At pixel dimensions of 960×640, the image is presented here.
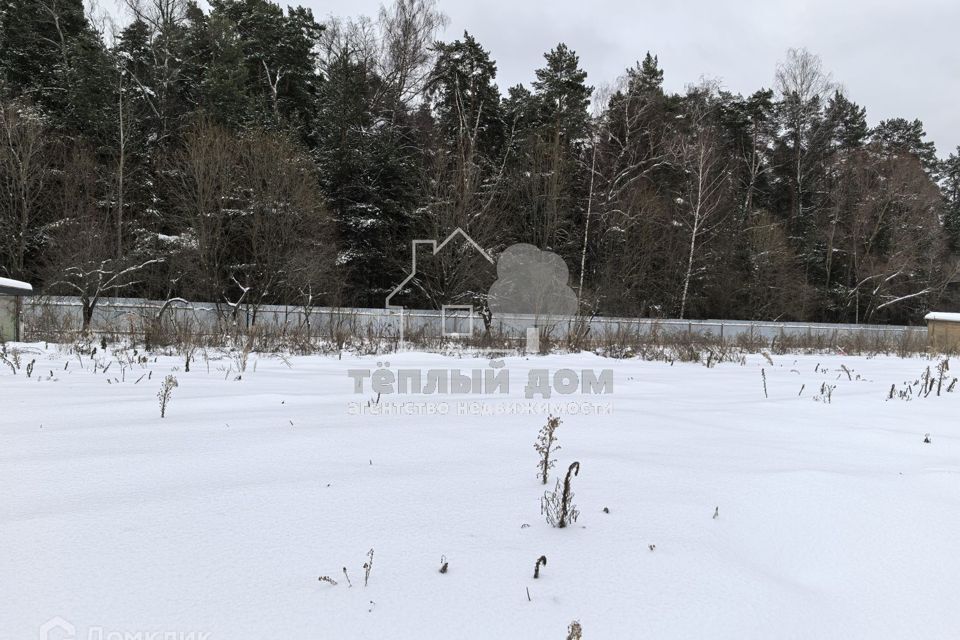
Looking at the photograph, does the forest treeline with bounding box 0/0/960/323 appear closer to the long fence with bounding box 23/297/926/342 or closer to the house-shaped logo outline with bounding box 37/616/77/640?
the long fence with bounding box 23/297/926/342

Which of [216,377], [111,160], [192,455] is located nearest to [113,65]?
[111,160]

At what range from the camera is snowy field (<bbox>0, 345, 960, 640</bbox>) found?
1.17m

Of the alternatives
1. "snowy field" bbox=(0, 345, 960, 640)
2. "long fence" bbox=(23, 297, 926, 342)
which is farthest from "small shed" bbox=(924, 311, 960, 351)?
"snowy field" bbox=(0, 345, 960, 640)

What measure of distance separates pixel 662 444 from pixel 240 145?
1917 cm

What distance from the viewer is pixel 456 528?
1.61m

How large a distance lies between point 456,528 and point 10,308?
33.2 ft

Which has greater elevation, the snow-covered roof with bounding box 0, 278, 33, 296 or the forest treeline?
the forest treeline

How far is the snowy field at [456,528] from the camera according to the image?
117cm

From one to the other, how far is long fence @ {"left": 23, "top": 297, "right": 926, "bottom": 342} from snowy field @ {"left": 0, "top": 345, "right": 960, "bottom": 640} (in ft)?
22.0

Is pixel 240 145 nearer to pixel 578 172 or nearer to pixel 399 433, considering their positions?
pixel 578 172

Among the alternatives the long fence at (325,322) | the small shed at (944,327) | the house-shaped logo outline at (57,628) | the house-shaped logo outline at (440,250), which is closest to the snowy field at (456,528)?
the house-shaped logo outline at (57,628)

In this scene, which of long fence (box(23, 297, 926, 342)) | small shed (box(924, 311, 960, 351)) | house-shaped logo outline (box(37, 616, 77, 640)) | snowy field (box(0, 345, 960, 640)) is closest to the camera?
house-shaped logo outline (box(37, 616, 77, 640))

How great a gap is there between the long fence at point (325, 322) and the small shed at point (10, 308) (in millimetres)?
360

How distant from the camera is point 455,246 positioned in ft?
62.7
